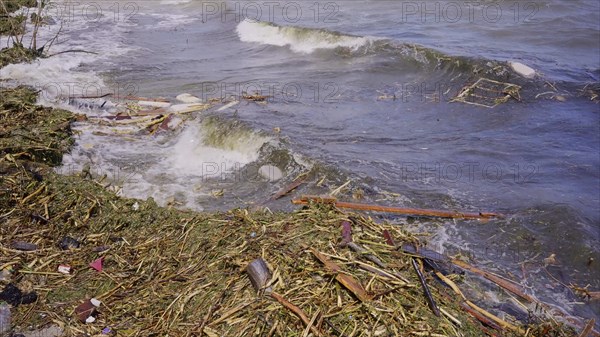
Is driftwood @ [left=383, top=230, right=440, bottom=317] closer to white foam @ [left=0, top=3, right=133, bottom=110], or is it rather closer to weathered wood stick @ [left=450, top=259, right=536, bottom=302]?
weathered wood stick @ [left=450, top=259, right=536, bottom=302]

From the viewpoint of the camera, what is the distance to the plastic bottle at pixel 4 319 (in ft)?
12.3

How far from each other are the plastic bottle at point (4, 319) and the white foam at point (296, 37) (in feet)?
44.6

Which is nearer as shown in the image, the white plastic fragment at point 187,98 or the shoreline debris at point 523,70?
the white plastic fragment at point 187,98

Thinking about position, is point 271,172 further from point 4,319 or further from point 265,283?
point 4,319

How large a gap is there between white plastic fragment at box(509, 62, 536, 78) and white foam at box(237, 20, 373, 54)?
193 inches

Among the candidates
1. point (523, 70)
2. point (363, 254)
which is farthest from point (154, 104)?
point (523, 70)

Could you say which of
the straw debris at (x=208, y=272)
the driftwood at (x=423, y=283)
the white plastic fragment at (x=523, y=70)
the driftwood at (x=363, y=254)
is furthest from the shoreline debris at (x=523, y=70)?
the driftwood at (x=363, y=254)

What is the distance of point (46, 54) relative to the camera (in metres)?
13.6

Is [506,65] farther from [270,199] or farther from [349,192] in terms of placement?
[270,199]

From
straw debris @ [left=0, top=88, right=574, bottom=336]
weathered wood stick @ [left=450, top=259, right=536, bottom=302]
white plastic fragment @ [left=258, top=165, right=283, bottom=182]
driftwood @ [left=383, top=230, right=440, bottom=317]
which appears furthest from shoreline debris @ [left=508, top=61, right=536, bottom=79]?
driftwood @ [left=383, top=230, right=440, bottom=317]

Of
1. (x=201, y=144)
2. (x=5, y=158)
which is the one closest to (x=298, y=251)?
(x=5, y=158)

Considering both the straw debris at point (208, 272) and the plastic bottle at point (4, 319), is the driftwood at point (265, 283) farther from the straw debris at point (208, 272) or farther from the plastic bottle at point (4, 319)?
the plastic bottle at point (4, 319)

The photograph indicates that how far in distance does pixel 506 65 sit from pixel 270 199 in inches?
362

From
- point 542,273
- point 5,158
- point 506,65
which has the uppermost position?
point 506,65
